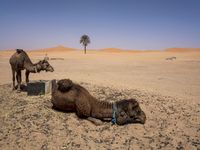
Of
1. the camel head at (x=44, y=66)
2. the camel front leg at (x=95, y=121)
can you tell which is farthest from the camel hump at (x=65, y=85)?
the camel head at (x=44, y=66)

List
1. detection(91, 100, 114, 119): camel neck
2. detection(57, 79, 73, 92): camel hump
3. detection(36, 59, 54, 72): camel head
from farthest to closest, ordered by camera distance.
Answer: detection(36, 59, 54, 72): camel head → detection(57, 79, 73, 92): camel hump → detection(91, 100, 114, 119): camel neck

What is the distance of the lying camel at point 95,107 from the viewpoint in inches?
299

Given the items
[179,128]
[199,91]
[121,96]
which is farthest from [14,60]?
[199,91]

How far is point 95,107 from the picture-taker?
7.67 meters

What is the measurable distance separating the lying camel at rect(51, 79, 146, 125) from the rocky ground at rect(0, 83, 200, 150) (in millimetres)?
195

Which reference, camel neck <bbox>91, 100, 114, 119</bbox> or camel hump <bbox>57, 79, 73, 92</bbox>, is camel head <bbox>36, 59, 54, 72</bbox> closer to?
camel hump <bbox>57, 79, 73, 92</bbox>

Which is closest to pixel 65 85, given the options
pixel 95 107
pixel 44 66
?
pixel 95 107

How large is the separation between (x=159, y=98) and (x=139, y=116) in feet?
10.6

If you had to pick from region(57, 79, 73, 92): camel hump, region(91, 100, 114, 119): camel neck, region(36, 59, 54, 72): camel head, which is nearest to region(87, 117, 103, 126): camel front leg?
region(91, 100, 114, 119): camel neck

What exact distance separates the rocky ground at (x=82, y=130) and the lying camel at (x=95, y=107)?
0.19m

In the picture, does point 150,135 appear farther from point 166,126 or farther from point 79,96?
point 79,96

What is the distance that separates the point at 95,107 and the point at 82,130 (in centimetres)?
76

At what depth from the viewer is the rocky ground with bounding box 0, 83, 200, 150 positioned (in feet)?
22.2

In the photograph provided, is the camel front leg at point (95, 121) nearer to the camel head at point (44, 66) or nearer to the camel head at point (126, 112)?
the camel head at point (126, 112)
